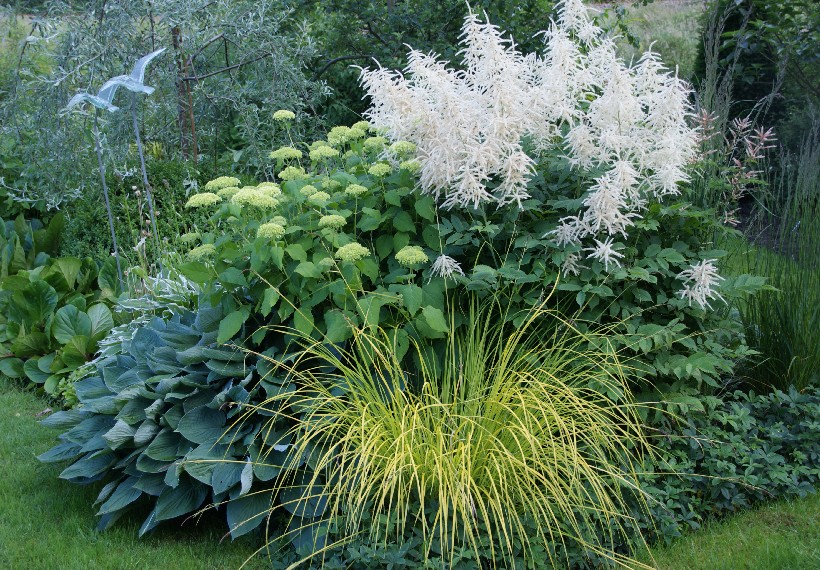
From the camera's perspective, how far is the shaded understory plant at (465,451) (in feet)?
9.39

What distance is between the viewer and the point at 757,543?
3.23m

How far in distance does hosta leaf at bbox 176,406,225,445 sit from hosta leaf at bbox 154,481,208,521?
202mm

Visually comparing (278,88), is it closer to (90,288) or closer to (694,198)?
(90,288)

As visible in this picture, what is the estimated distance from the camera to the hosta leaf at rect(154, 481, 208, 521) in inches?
131

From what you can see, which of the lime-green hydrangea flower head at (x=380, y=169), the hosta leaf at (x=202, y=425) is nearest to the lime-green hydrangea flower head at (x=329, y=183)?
the lime-green hydrangea flower head at (x=380, y=169)

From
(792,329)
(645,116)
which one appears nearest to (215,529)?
(645,116)

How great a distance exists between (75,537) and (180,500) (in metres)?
0.48

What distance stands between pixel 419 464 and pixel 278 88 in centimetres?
452

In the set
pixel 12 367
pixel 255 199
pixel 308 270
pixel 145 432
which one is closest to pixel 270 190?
pixel 255 199

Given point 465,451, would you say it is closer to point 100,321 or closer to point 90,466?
point 90,466

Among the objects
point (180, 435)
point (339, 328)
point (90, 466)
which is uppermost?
point (339, 328)

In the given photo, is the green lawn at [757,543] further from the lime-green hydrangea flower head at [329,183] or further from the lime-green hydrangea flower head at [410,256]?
the lime-green hydrangea flower head at [329,183]

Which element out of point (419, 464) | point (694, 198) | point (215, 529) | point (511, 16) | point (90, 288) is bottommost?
point (215, 529)

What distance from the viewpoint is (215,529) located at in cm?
352
